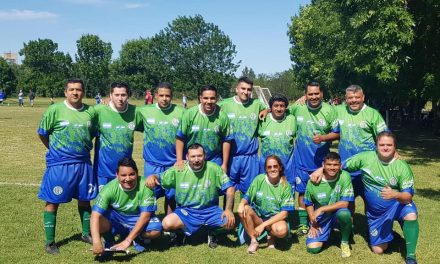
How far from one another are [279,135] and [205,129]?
41.4 inches

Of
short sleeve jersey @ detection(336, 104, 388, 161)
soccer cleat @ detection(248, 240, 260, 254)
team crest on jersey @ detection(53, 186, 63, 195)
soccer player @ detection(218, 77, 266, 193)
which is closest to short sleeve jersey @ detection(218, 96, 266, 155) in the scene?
soccer player @ detection(218, 77, 266, 193)

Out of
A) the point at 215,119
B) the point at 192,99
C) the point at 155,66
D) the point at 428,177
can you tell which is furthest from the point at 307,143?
the point at 155,66

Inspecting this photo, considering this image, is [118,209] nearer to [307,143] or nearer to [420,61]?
[307,143]

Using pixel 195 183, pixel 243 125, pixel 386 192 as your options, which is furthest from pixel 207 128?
pixel 386 192

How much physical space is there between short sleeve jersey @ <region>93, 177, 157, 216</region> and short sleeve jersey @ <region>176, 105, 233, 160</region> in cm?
94

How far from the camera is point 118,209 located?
5.39m

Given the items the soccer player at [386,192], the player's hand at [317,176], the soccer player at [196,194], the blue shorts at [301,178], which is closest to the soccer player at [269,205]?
the soccer player at [196,194]

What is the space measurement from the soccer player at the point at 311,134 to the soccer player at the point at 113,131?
2.38m

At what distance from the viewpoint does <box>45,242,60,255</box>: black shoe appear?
543cm

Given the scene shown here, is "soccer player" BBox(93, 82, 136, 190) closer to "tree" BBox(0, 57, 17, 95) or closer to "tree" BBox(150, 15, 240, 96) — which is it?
"tree" BBox(0, 57, 17, 95)

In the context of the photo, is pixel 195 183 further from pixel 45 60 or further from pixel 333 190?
pixel 45 60

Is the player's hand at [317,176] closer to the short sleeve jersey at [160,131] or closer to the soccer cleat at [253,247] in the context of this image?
the soccer cleat at [253,247]

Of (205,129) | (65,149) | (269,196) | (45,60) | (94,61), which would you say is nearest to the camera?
(65,149)

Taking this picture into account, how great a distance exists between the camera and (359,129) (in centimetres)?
605
